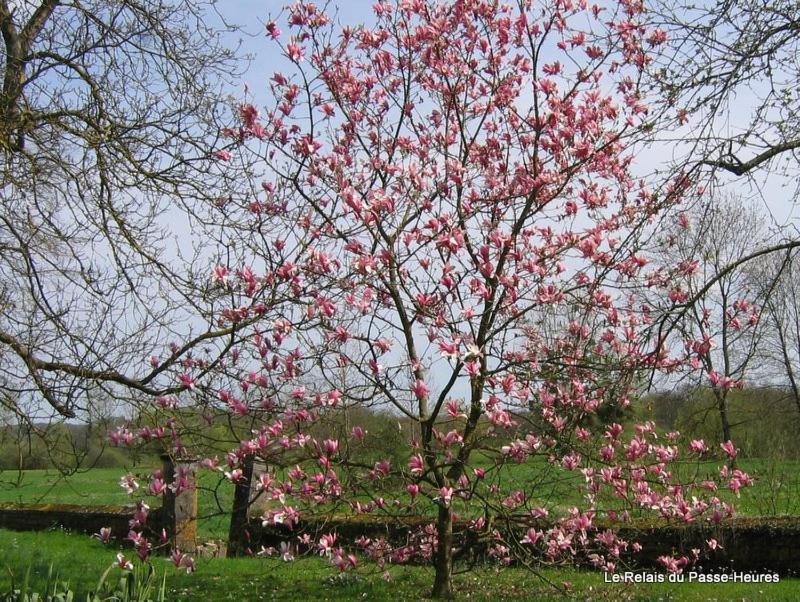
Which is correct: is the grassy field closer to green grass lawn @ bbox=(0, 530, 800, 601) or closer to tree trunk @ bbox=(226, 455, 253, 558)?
tree trunk @ bbox=(226, 455, 253, 558)

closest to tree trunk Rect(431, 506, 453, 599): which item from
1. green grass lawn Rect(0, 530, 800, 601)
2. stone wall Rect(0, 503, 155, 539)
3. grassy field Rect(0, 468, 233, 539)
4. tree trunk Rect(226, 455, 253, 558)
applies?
green grass lawn Rect(0, 530, 800, 601)

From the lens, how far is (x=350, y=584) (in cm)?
735

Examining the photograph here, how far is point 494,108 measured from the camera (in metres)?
6.54

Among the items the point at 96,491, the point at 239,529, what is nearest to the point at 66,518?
the point at 239,529

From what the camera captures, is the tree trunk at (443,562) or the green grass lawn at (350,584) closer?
the tree trunk at (443,562)

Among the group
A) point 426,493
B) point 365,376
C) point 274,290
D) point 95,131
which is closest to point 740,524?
point 426,493

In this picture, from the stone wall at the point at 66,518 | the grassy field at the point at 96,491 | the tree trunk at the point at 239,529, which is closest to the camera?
the grassy field at the point at 96,491

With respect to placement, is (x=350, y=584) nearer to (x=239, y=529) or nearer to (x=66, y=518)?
(x=239, y=529)

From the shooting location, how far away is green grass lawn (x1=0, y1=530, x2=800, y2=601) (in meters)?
6.60

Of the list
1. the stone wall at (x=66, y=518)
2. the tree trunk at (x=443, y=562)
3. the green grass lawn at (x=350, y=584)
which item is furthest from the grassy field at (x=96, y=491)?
the tree trunk at (x=443, y=562)

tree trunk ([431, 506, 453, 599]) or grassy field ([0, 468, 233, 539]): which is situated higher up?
grassy field ([0, 468, 233, 539])

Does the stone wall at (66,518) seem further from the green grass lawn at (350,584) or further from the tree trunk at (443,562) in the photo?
the tree trunk at (443,562)

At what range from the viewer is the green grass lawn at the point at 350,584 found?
660 centimetres

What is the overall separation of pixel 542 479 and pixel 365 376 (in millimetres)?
1733
